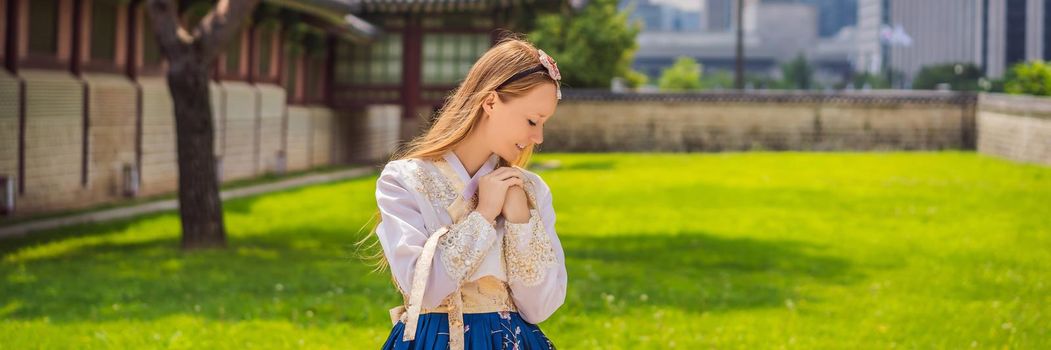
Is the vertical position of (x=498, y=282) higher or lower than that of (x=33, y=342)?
higher

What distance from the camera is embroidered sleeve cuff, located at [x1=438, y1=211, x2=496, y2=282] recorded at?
13.0 feet

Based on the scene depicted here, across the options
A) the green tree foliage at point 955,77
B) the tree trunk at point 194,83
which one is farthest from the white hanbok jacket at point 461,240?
the green tree foliage at point 955,77

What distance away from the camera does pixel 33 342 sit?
9344 millimetres

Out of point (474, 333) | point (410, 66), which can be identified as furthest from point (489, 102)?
point (410, 66)

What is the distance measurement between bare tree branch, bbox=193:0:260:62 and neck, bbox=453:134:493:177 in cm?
1100

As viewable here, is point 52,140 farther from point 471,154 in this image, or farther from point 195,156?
point 471,154

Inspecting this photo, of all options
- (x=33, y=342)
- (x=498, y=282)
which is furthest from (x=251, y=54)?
(x=498, y=282)

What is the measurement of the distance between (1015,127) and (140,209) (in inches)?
1003

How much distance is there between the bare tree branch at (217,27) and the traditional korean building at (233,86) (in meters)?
4.21

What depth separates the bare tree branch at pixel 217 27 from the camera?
48.7 feet

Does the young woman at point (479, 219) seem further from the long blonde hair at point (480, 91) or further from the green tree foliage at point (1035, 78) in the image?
the green tree foliage at point (1035, 78)

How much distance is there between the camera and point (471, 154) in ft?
13.8

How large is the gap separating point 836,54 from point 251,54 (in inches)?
6966

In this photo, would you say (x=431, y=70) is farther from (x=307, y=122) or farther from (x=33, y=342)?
(x=33, y=342)
